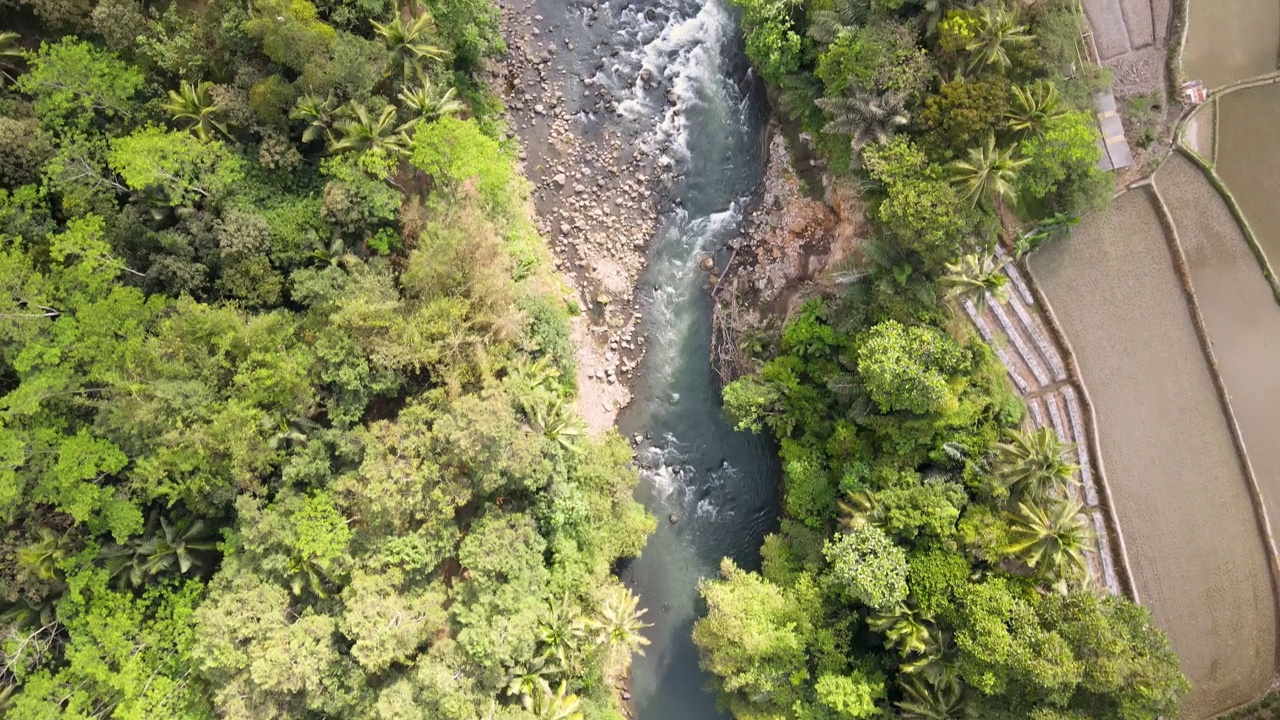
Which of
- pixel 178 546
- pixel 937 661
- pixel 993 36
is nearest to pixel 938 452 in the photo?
pixel 937 661

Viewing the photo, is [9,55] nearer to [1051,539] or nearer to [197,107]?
[197,107]

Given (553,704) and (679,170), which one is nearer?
(553,704)

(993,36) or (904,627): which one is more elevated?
(993,36)

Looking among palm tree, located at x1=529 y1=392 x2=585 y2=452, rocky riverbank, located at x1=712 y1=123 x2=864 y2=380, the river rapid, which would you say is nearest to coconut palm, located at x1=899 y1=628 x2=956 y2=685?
the river rapid

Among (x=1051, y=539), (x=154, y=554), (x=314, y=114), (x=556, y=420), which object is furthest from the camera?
(x=556, y=420)

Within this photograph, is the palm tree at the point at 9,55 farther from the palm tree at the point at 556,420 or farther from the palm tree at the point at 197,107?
the palm tree at the point at 556,420

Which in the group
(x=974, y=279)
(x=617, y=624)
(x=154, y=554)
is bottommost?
(x=154, y=554)

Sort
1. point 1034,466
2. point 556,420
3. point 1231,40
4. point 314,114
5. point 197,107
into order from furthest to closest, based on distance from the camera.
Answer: point 1231,40
point 556,420
point 314,114
point 197,107
point 1034,466
